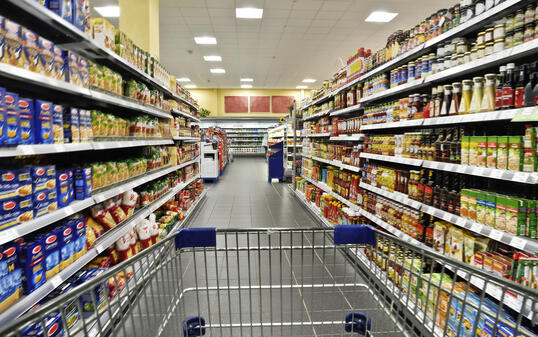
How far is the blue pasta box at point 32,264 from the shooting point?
1620mm

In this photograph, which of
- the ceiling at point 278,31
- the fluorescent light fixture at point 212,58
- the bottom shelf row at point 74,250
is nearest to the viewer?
the bottom shelf row at point 74,250

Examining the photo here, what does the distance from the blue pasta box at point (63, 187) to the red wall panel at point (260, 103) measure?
19.7 metres

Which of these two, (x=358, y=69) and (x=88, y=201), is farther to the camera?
(x=358, y=69)

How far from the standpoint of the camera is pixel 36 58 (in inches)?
67.2

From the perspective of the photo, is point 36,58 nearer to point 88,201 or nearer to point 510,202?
point 88,201

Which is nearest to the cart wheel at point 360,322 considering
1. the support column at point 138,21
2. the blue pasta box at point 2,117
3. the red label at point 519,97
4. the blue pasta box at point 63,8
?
the red label at point 519,97

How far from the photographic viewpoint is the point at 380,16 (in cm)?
823

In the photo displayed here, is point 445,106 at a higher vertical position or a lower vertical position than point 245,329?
higher

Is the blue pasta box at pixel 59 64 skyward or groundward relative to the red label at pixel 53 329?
skyward

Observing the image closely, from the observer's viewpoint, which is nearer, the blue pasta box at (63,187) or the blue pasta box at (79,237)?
the blue pasta box at (63,187)

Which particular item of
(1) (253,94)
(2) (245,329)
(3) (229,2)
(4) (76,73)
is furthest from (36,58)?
(1) (253,94)

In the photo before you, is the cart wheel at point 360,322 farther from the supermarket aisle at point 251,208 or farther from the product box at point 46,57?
the supermarket aisle at point 251,208

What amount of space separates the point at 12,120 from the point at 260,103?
2024 centimetres

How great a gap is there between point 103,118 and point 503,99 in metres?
2.82
